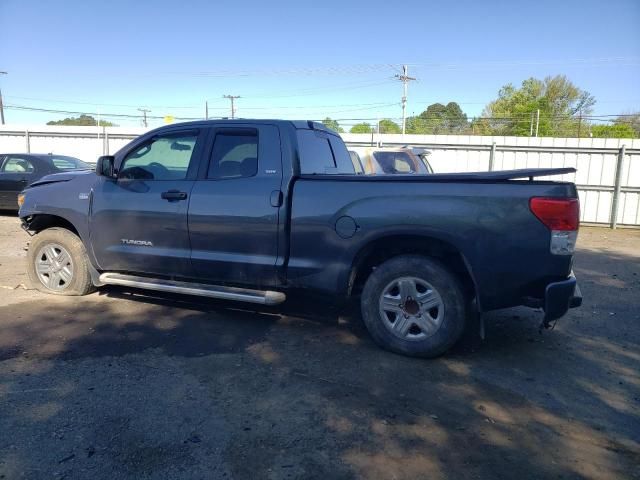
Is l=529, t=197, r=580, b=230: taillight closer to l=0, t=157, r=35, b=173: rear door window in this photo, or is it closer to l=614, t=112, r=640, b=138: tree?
l=0, t=157, r=35, b=173: rear door window

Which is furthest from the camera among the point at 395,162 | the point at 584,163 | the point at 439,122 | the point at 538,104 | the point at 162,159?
the point at 439,122

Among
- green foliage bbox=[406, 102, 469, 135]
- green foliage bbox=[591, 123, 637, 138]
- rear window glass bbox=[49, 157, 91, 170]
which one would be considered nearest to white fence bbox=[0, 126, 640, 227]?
rear window glass bbox=[49, 157, 91, 170]

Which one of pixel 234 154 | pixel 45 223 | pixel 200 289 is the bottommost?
pixel 200 289

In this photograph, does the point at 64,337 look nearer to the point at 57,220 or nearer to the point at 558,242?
the point at 57,220

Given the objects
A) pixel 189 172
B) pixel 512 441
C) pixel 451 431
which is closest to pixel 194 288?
pixel 189 172

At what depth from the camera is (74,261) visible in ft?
18.5

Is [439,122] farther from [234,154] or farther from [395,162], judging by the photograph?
[234,154]

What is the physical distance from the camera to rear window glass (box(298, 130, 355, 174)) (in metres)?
4.89

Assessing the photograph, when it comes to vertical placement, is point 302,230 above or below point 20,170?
below

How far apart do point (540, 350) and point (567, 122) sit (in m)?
46.4

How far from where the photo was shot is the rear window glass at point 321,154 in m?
4.89

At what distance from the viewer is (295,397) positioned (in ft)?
11.5

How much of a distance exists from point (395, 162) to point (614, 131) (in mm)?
33885

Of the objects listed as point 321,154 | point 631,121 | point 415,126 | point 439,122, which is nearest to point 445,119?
point 415,126
